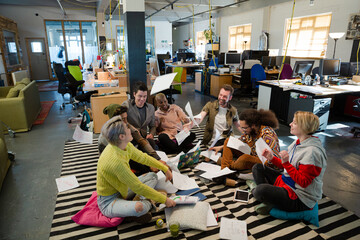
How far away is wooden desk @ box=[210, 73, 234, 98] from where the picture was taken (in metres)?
7.21

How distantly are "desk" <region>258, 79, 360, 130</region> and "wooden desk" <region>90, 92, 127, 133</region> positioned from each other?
3.05 metres

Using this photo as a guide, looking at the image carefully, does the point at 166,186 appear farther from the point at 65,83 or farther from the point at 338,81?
the point at 65,83

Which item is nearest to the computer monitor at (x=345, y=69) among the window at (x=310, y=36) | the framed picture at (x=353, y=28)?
the framed picture at (x=353, y=28)

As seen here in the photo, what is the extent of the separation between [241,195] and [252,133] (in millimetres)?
707

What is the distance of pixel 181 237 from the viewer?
6.54 ft

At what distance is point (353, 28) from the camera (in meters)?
6.86

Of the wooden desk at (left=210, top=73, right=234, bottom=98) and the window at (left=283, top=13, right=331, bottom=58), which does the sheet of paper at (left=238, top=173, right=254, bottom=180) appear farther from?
the window at (left=283, top=13, right=331, bottom=58)

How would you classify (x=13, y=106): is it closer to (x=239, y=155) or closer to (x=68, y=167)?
(x=68, y=167)

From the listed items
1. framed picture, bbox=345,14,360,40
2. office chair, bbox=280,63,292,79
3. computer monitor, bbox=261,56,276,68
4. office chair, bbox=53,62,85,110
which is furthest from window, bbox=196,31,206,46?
office chair, bbox=53,62,85,110

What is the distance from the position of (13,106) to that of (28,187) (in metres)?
2.28

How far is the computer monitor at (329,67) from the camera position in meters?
5.07

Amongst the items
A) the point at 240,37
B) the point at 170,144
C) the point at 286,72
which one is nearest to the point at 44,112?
the point at 170,144

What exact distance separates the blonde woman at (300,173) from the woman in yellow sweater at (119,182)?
89 centimetres

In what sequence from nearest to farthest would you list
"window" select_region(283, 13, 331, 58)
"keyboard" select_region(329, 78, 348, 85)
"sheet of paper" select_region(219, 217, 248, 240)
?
1. "sheet of paper" select_region(219, 217, 248, 240)
2. "keyboard" select_region(329, 78, 348, 85)
3. "window" select_region(283, 13, 331, 58)
